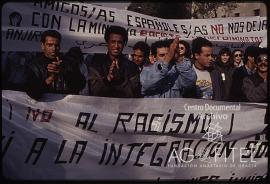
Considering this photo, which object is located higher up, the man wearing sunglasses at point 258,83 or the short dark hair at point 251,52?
the short dark hair at point 251,52

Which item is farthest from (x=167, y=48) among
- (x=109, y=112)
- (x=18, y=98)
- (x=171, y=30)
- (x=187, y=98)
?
(x=18, y=98)

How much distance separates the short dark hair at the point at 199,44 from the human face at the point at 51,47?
1.13 metres

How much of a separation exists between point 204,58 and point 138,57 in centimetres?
56

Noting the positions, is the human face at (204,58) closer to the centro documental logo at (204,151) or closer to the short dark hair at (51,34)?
the centro documental logo at (204,151)

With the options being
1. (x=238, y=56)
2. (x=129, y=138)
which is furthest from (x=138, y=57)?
(x=238, y=56)

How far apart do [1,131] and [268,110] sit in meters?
2.25

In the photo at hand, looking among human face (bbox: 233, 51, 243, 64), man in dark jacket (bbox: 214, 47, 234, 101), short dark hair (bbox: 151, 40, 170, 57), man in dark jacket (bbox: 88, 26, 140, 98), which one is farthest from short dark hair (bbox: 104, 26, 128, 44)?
human face (bbox: 233, 51, 243, 64)

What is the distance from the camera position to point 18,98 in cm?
411

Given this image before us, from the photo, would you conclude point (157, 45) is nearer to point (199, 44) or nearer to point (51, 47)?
point (199, 44)

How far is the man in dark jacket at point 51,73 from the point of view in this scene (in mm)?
4082

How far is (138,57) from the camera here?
4188 mm

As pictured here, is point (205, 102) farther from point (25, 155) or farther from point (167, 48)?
point (25, 155)

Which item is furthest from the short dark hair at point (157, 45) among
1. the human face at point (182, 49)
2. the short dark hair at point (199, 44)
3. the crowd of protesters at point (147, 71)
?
the short dark hair at point (199, 44)

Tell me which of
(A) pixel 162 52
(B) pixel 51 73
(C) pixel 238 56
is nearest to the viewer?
(B) pixel 51 73
